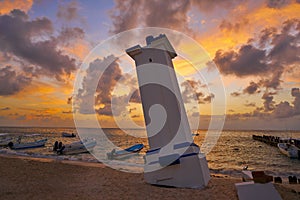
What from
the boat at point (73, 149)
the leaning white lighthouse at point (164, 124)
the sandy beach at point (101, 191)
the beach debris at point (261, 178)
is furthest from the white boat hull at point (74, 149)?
the beach debris at point (261, 178)

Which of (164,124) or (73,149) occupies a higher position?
(164,124)

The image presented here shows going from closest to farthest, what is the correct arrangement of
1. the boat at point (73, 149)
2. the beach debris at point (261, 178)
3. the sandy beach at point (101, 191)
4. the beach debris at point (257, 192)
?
the beach debris at point (257, 192)
the beach debris at point (261, 178)
the sandy beach at point (101, 191)
the boat at point (73, 149)

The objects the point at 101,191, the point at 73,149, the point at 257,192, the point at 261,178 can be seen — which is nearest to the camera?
the point at 257,192

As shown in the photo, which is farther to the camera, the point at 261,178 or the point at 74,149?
the point at 74,149

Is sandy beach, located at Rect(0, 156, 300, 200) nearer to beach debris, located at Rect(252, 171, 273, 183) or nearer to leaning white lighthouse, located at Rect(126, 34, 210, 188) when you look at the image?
leaning white lighthouse, located at Rect(126, 34, 210, 188)

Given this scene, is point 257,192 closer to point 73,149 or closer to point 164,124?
point 164,124

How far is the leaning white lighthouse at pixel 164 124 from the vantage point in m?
5.93

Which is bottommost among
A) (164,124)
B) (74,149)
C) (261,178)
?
(74,149)

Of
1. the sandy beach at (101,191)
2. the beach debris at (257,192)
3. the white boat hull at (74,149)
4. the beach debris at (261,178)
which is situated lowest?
the white boat hull at (74,149)

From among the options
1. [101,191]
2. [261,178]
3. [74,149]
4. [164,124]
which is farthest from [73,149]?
[261,178]

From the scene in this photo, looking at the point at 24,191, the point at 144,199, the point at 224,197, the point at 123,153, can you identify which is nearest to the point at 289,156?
the point at 123,153

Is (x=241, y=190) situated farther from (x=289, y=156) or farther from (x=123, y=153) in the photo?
(x=289, y=156)

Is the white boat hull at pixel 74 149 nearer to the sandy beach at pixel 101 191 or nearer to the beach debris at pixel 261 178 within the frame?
the sandy beach at pixel 101 191

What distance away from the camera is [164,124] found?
636 cm
